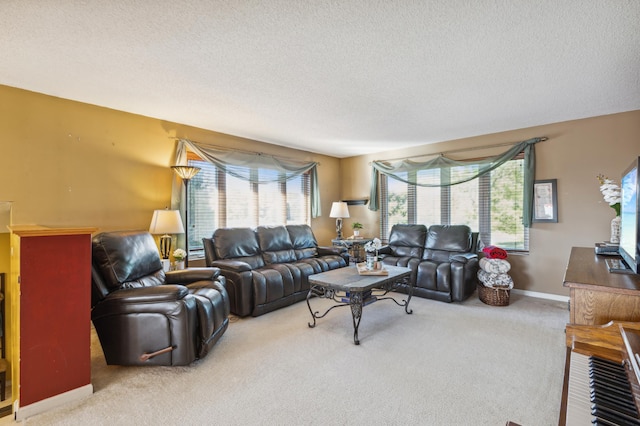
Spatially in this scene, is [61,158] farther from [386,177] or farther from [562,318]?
[562,318]

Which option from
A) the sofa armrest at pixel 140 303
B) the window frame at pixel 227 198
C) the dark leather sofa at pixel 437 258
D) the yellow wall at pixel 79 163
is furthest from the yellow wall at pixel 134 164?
the sofa armrest at pixel 140 303

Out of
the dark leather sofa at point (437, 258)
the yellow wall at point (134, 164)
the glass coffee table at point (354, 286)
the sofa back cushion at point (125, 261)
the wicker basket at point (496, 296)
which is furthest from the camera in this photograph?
Result: the dark leather sofa at point (437, 258)

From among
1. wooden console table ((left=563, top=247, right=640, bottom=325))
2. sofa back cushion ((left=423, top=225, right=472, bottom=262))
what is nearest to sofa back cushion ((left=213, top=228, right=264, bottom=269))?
sofa back cushion ((left=423, top=225, right=472, bottom=262))

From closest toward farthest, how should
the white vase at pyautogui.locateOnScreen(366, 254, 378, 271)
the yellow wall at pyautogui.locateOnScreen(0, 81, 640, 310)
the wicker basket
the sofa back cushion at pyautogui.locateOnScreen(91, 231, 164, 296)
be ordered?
the sofa back cushion at pyautogui.locateOnScreen(91, 231, 164, 296) < the yellow wall at pyautogui.locateOnScreen(0, 81, 640, 310) < the white vase at pyautogui.locateOnScreen(366, 254, 378, 271) < the wicker basket

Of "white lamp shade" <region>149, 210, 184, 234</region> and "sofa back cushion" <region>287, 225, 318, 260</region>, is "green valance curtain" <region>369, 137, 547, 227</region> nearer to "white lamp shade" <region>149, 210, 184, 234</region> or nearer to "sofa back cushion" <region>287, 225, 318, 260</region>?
"sofa back cushion" <region>287, 225, 318, 260</region>

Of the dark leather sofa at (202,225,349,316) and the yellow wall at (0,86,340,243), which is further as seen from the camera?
the dark leather sofa at (202,225,349,316)

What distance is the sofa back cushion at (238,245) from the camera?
13.0ft

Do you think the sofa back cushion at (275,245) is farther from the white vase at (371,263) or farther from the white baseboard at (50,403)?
the white baseboard at (50,403)

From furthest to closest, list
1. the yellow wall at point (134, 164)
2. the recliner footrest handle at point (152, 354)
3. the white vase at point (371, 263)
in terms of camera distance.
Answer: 1. the white vase at point (371, 263)
2. the yellow wall at point (134, 164)
3. the recliner footrest handle at point (152, 354)

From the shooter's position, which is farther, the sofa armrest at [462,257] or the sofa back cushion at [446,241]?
the sofa back cushion at [446,241]

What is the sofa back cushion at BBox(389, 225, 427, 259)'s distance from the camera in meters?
4.93

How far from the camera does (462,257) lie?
420 cm

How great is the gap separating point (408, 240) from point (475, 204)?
3.97 ft

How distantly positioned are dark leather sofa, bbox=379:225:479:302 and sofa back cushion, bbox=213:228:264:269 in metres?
1.94
